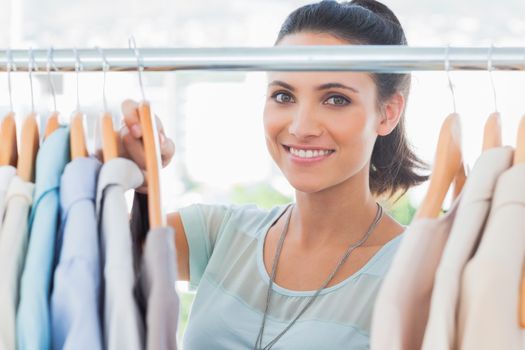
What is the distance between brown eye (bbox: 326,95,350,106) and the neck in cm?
19

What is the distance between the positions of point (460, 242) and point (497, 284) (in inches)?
2.5

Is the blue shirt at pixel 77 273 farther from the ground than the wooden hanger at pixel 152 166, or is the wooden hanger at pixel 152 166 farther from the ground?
the wooden hanger at pixel 152 166

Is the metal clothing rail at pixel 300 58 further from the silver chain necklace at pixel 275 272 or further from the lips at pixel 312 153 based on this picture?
the silver chain necklace at pixel 275 272

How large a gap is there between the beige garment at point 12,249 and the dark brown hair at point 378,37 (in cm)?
78

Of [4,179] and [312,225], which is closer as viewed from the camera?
[4,179]

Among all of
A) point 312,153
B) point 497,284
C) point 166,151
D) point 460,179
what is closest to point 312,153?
point 312,153

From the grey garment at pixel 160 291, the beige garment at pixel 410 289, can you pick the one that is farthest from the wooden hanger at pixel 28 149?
the beige garment at pixel 410 289

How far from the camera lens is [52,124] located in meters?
1.15

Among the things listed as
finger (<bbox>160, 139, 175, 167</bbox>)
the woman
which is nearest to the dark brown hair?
the woman

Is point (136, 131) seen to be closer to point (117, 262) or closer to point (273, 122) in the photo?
point (117, 262)

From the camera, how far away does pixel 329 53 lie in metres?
1.05

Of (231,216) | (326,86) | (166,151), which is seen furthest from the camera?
(231,216)

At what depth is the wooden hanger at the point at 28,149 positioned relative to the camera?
1.11m

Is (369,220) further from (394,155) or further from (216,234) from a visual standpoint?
(216,234)
